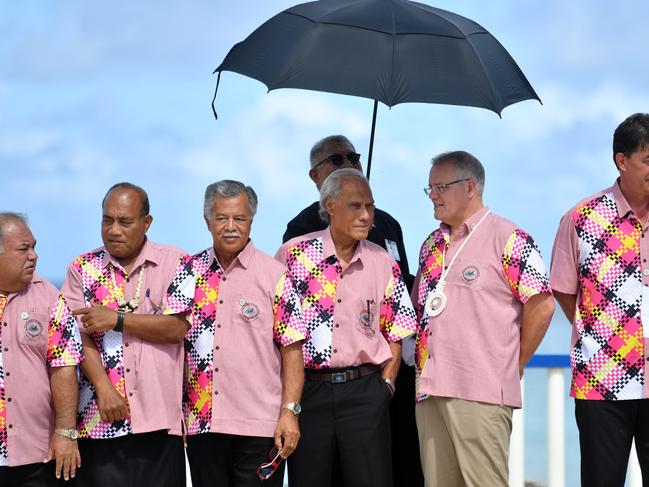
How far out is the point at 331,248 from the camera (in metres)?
4.65

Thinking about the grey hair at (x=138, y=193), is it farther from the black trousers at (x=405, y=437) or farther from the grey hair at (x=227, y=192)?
the black trousers at (x=405, y=437)

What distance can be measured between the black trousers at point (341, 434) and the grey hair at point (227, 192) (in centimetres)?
80

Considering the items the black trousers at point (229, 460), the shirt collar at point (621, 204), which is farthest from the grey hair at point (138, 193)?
the shirt collar at point (621, 204)

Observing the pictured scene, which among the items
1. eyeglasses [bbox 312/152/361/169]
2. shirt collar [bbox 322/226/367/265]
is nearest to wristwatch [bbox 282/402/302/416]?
shirt collar [bbox 322/226/367/265]

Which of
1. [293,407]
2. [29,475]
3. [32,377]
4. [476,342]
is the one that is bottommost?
[29,475]

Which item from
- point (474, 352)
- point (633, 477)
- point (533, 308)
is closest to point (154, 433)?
point (474, 352)

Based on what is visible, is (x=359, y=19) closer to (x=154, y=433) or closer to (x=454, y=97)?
(x=454, y=97)

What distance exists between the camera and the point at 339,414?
14.7 ft

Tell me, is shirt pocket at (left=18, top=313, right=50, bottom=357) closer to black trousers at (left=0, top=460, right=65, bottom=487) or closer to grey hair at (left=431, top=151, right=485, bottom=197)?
black trousers at (left=0, top=460, right=65, bottom=487)

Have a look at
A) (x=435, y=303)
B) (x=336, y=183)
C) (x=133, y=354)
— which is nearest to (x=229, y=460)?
(x=133, y=354)

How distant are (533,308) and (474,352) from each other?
303mm

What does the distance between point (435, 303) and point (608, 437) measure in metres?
0.88

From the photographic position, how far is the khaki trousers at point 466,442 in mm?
4398

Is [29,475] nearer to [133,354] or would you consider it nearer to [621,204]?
[133,354]
